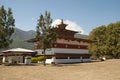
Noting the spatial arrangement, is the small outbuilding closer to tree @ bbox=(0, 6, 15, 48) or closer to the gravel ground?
tree @ bbox=(0, 6, 15, 48)

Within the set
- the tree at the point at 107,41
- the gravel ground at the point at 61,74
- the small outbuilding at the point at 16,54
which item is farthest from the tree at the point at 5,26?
the tree at the point at 107,41

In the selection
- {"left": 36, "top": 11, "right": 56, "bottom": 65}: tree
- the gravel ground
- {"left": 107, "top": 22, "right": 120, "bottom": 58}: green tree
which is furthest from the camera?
{"left": 107, "top": 22, "right": 120, "bottom": 58}: green tree

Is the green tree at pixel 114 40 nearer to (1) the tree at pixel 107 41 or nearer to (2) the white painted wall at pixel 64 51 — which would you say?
(1) the tree at pixel 107 41

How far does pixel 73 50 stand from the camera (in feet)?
176

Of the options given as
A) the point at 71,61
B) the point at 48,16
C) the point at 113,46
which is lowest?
the point at 71,61

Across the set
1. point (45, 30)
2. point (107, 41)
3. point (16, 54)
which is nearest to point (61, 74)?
point (45, 30)

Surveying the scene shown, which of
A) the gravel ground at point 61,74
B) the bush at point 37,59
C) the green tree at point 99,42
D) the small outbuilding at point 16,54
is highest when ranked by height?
the green tree at point 99,42

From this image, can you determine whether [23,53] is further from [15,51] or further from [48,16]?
[48,16]

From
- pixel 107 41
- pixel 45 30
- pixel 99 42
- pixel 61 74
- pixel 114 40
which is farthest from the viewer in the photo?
A: pixel 99 42

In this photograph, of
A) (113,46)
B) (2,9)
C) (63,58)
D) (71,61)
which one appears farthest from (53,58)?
(113,46)

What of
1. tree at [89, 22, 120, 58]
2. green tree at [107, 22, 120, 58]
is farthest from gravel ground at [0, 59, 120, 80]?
green tree at [107, 22, 120, 58]

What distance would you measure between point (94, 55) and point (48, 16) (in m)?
41.8

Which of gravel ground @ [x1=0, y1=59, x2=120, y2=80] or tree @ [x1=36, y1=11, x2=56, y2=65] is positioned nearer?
gravel ground @ [x1=0, y1=59, x2=120, y2=80]

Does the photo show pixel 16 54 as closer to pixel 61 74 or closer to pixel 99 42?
pixel 61 74
